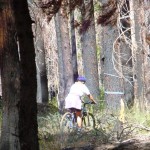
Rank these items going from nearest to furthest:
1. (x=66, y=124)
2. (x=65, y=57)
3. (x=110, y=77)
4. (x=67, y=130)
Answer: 1. (x=67, y=130)
2. (x=66, y=124)
3. (x=110, y=77)
4. (x=65, y=57)

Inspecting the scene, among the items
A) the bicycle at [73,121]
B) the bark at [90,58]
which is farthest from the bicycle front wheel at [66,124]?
the bark at [90,58]

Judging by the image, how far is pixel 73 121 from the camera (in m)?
13.5

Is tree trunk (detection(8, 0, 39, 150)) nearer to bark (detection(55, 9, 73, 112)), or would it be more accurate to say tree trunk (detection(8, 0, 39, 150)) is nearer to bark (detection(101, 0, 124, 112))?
bark (detection(101, 0, 124, 112))

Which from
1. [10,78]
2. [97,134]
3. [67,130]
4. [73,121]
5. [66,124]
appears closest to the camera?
[10,78]

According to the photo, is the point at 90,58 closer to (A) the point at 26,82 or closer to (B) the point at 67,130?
(B) the point at 67,130

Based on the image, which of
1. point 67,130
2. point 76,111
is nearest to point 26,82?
point 67,130

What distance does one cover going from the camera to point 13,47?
6855mm

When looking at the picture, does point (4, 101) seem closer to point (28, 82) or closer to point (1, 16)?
point (28, 82)

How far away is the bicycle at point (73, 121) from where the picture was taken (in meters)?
12.3

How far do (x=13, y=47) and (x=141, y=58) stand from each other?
11.8 metres

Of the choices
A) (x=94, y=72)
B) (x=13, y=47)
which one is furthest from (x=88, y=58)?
(x=13, y=47)

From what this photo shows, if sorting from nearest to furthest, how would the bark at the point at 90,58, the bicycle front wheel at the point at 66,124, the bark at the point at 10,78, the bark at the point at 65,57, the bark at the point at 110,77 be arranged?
the bark at the point at 10,78 → the bicycle front wheel at the point at 66,124 → the bark at the point at 110,77 → the bark at the point at 90,58 → the bark at the point at 65,57

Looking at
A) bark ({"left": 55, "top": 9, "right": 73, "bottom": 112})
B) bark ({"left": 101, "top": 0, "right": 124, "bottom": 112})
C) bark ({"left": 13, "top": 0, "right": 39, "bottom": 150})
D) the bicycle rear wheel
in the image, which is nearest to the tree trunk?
bark ({"left": 13, "top": 0, "right": 39, "bottom": 150})

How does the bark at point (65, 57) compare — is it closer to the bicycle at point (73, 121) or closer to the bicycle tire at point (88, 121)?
the bicycle tire at point (88, 121)
